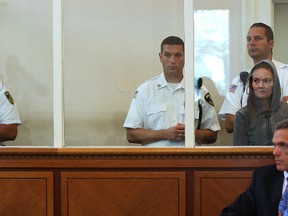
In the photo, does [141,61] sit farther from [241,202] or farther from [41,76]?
[241,202]

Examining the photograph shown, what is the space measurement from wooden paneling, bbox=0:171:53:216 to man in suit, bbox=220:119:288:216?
1088 millimetres

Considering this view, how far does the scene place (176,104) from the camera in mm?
3789

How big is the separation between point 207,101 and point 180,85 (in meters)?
0.22

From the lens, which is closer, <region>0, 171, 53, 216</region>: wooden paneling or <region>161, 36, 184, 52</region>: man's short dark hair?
<region>0, 171, 53, 216</region>: wooden paneling

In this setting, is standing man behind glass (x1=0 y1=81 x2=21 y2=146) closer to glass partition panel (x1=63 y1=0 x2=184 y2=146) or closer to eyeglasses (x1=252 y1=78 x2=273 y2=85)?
glass partition panel (x1=63 y1=0 x2=184 y2=146)

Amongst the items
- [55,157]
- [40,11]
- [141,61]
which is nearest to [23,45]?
[40,11]

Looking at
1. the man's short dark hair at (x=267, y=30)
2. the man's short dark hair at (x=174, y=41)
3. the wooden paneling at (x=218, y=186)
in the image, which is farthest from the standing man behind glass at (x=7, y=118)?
the man's short dark hair at (x=267, y=30)

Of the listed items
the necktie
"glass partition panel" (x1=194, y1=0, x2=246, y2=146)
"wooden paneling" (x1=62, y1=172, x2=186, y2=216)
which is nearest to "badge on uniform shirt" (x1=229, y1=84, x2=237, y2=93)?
"glass partition panel" (x1=194, y1=0, x2=246, y2=146)

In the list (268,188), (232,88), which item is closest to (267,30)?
(232,88)

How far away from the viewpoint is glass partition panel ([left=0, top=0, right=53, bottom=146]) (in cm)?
448

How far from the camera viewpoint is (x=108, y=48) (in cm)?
463

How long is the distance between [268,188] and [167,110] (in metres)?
0.98

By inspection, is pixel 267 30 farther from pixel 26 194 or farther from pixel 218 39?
pixel 26 194

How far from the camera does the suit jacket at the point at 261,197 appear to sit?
9.95 ft
